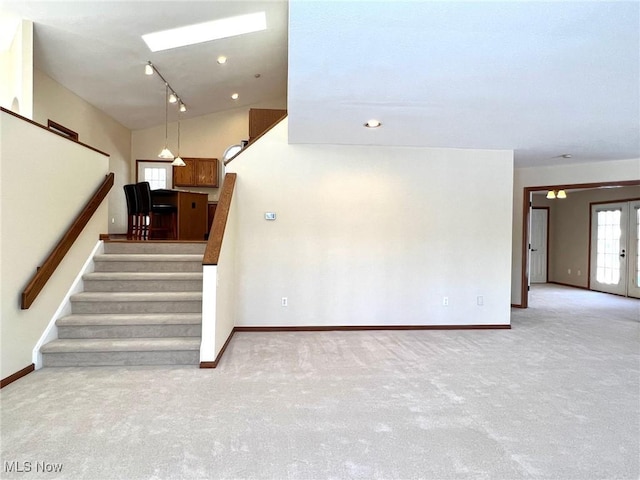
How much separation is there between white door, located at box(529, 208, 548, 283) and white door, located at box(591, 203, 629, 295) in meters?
1.34

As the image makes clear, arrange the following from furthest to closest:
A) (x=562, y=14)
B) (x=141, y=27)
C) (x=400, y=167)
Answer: (x=400, y=167), (x=141, y=27), (x=562, y=14)

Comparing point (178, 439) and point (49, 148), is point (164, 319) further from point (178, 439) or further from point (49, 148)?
point (49, 148)

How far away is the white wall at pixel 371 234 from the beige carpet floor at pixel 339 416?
35.8 inches

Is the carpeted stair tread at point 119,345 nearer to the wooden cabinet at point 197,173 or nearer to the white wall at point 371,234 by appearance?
the white wall at point 371,234

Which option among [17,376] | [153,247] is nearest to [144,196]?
[153,247]

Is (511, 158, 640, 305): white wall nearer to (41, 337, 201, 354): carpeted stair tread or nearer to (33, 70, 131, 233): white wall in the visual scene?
(41, 337, 201, 354): carpeted stair tread

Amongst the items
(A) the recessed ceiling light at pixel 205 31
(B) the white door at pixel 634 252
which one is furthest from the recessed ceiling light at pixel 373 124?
(B) the white door at pixel 634 252

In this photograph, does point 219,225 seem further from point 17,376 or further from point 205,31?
point 205,31

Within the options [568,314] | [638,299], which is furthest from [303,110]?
[638,299]

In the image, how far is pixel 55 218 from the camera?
11.5ft

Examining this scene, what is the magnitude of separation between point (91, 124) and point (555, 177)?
7.97 m

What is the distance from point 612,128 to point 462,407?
135 inches

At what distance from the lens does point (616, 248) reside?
8047 millimetres

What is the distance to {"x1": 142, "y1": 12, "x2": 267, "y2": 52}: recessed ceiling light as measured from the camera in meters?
4.73
